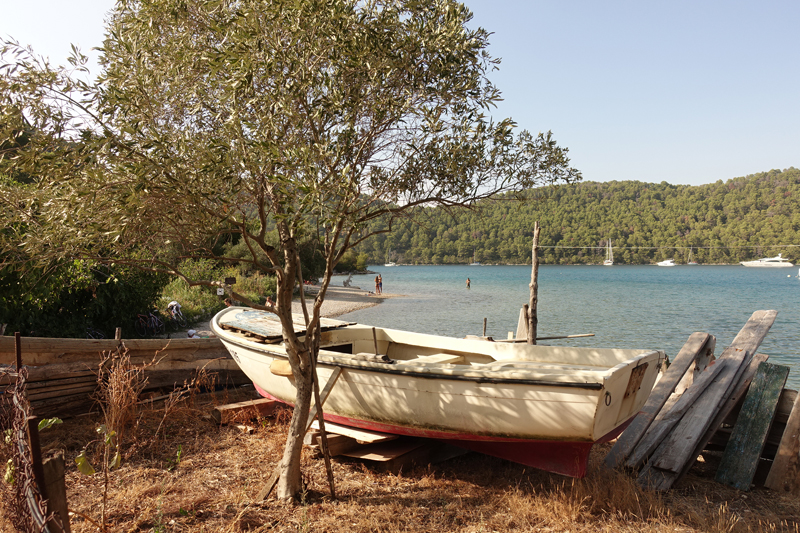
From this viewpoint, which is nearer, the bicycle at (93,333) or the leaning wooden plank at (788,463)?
the leaning wooden plank at (788,463)

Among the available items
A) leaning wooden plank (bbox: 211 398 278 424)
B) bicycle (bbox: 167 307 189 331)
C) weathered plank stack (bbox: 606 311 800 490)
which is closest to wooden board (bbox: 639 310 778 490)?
weathered plank stack (bbox: 606 311 800 490)

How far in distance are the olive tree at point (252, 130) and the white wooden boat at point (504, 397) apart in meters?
1.09

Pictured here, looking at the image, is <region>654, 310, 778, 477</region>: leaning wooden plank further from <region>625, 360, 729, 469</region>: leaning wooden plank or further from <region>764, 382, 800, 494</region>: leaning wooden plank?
<region>764, 382, 800, 494</region>: leaning wooden plank

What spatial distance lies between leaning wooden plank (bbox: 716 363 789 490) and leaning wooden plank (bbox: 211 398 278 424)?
19.0 feet

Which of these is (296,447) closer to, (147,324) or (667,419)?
(667,419)

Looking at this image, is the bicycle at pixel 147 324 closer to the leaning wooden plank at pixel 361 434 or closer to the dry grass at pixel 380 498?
the dry grass at pixel 380 498

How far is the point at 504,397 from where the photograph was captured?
5.13m

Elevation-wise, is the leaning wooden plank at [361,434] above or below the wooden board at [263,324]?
below

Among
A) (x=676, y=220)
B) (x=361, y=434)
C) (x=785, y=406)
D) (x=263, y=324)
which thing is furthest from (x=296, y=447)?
(x=676, y=220)

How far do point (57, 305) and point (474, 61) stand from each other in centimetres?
989

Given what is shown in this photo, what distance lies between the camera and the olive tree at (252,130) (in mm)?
3646

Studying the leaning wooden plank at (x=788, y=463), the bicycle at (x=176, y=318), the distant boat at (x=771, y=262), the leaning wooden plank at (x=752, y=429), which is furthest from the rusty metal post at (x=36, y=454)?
the distant boat at (x=771, y=262)

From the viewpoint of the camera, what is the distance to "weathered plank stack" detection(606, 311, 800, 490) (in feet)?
18.6

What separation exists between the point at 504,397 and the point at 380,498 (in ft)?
5.24
